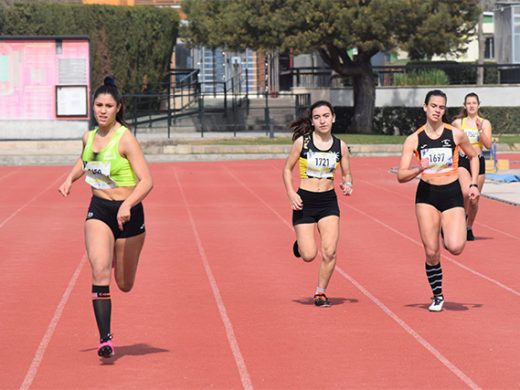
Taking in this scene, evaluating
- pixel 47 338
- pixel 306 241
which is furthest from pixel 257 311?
pixel 47 338

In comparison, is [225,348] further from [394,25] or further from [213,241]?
[394,25]

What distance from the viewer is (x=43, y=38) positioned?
3762cm

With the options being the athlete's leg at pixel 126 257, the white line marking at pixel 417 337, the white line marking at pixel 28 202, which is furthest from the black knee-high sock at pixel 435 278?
the white line marking at pixel 28 202

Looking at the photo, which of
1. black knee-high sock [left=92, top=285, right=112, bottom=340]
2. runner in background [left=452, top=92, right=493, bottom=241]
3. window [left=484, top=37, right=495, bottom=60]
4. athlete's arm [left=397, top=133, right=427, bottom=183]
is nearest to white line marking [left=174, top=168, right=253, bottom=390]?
black knee-high sock [left=92, top=285, right=112, bottom=340]

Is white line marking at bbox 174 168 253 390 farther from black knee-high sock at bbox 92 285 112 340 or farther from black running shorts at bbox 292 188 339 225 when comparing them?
black running shorts at bbox 292 188 339 225

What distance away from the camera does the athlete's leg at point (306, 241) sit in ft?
35.5

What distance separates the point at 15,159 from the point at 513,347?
89.6ft

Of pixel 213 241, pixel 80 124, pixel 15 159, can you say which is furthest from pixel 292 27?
pixel 213 241

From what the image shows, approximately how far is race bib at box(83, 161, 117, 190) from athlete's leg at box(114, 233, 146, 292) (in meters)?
0.39

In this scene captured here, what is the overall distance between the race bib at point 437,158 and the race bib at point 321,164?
812mm

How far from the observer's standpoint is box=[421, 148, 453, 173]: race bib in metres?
10.5

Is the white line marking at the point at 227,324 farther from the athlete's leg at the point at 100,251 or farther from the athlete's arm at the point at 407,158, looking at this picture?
the athlete's arm at the point at 407,158

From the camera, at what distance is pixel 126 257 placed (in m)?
8.59

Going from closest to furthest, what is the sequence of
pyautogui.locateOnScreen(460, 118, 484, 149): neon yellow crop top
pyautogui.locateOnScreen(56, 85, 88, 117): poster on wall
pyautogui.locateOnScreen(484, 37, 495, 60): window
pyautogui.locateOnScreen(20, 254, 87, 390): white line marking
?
pyautogui.locateOnScreen(20, 254, 87, 390): white line marking → pyautogui.locateOnScreen(460, 118, 484, 149): neon yellow crop top → pyautogui.locateOnScreen(56, 85, 88, 117): poster on wall → pyautogui.locateOnScreen(484, 37, 495, 60): window
